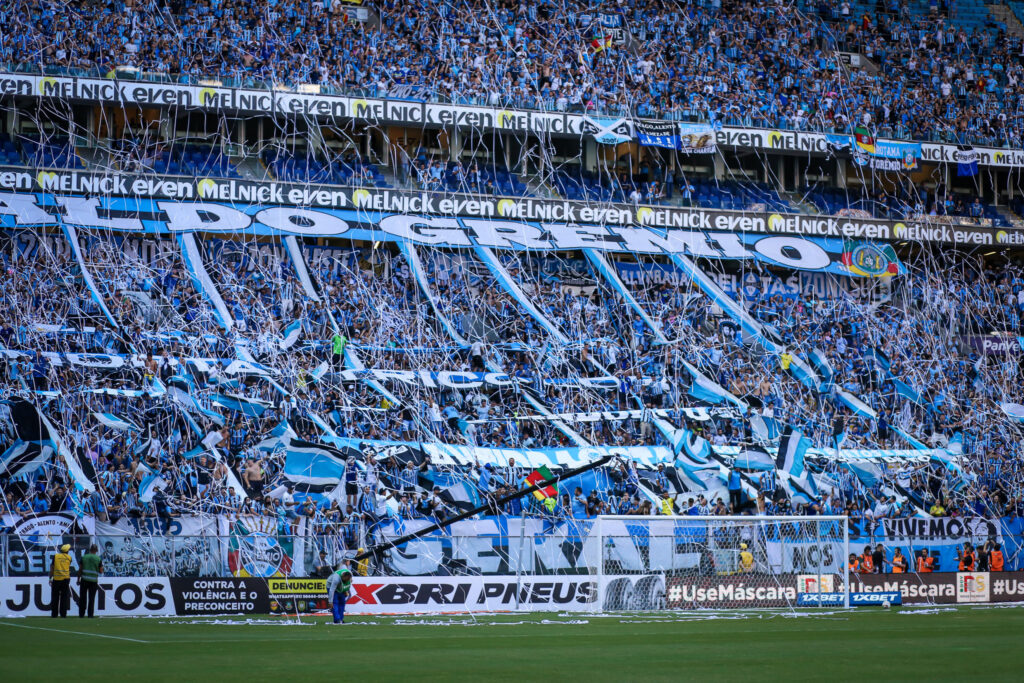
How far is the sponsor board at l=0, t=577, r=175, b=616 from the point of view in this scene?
2180 centimetres

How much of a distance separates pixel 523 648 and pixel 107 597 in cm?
956

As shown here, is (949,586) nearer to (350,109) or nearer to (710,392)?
(710,392)

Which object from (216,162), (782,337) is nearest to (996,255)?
(782,337)

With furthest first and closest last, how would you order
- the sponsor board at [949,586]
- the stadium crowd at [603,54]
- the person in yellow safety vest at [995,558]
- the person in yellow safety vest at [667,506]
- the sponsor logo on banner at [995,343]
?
the sponsor logo on banner at [995,343] → the stadium crowd at [603,54] → the person in yellow safety vest at [667,506] → the person in yellow safety vest at [995,558] → the sponsor board at [949,586]

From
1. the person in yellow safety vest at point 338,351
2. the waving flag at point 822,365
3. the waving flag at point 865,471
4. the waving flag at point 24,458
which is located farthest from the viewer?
the waving flag at point 822,365

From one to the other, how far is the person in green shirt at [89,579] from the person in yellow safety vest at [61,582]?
8.3 inches

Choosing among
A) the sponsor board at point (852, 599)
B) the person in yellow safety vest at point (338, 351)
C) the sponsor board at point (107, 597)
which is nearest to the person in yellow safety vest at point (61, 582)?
the sponsor board at point (107, 597)

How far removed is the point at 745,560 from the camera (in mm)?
24422

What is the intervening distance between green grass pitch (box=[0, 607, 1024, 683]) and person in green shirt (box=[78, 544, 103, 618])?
506 millimetres

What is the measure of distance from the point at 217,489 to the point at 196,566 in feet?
13.0

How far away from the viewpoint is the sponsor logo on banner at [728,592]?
24.1 m

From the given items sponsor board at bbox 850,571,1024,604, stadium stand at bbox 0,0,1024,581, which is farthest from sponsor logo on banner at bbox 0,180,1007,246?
sponsor board at bbox 850,571,1024,604

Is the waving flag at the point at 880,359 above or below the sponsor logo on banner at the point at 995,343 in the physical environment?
below

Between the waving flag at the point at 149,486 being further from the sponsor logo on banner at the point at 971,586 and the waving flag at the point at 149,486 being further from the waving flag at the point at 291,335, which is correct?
the sponsor logo on banner at the point at 971,586
